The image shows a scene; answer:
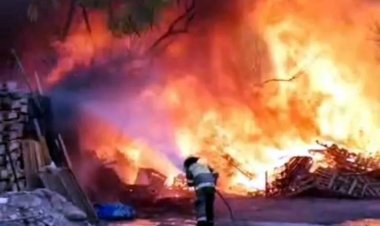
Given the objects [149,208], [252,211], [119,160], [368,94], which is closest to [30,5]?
[119,160]

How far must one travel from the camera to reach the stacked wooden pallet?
14.9 meters

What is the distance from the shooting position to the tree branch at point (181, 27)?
72.1 ft

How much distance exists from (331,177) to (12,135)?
7.65 meters

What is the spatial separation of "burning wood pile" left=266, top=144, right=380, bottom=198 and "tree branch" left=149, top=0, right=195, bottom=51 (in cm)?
481

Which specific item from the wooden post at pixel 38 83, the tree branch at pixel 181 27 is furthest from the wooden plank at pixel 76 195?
the tree branch at pixel 181 27

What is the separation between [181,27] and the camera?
2252cm

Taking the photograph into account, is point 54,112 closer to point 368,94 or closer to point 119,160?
point 119,160

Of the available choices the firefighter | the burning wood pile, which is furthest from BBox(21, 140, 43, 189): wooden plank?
the burning wood pile

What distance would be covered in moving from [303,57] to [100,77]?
5.83 m

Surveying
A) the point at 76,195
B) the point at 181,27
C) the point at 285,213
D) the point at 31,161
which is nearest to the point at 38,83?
the point at 31,161

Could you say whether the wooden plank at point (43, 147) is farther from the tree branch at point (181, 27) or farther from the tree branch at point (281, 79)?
the tree branch at point (281, 79)

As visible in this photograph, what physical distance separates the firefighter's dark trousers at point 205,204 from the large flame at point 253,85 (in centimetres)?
950

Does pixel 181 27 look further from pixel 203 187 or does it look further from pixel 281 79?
pixel 203 187

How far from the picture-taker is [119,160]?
20031mm
